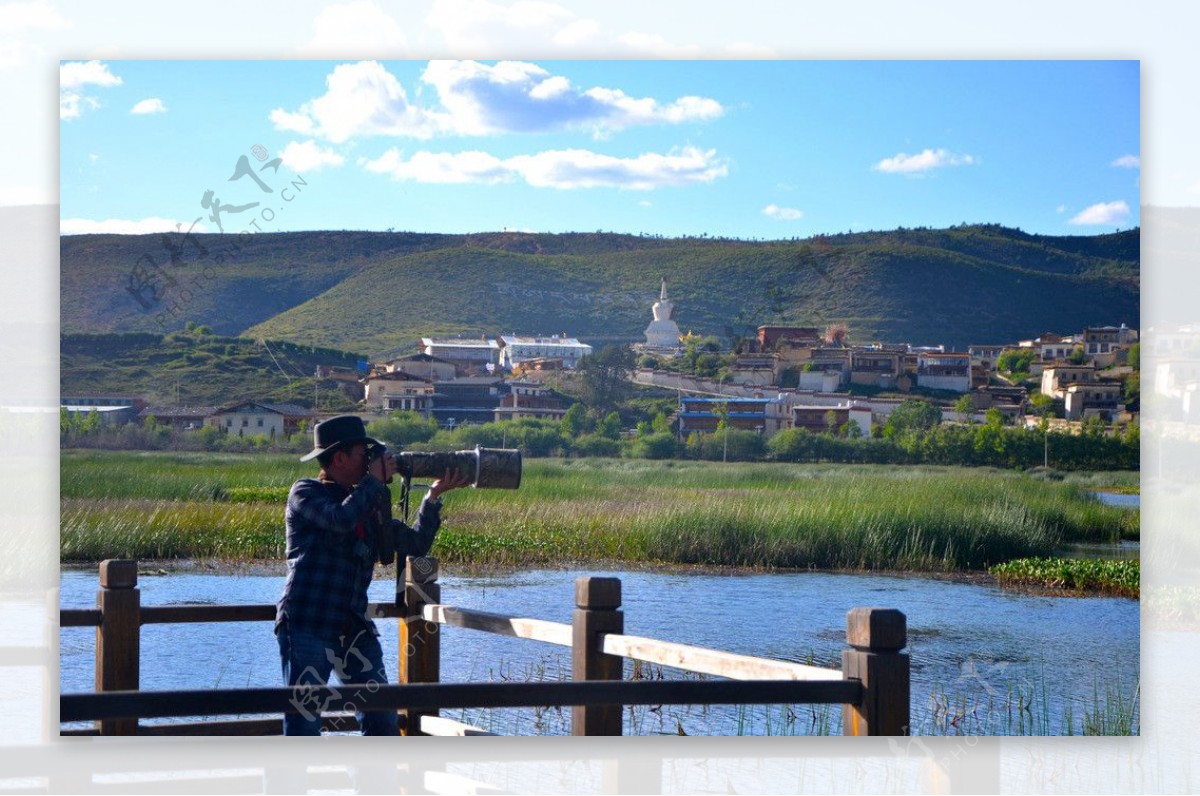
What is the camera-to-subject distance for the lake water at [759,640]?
757 cm

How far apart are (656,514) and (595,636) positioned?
9.51 m

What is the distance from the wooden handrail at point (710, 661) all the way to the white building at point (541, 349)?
673cm

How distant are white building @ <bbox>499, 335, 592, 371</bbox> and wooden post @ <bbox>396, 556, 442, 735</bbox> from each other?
6101mm

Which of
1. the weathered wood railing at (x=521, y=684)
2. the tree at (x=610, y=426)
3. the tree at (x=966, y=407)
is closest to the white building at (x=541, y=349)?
the tree at (x=610, y=426)

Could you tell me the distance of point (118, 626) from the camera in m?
3.96

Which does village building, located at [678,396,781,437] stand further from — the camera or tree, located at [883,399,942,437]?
the camera

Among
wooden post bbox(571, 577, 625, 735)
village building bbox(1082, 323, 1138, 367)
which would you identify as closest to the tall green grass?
village building bbox(1082, 323, 1138, 367)

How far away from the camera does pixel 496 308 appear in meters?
11.7

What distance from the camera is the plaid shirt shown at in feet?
10.7

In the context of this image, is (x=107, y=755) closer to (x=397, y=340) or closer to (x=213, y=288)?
(x=213, y=288)

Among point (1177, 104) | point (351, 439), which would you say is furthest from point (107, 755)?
point (1177, 104)

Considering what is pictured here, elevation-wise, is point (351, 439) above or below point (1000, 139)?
below

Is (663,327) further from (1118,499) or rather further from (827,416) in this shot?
(1118,499)

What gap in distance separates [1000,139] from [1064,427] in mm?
2252
